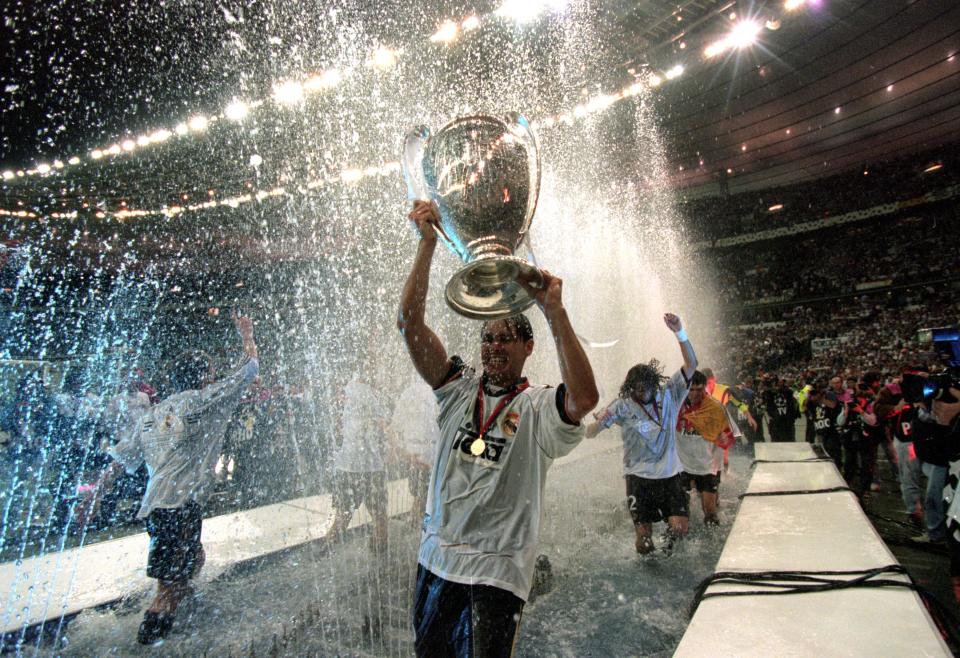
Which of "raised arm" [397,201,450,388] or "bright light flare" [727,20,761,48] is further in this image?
"bright light flare" [727,20,761,48]

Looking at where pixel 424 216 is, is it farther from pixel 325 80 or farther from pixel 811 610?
pixel 325 80

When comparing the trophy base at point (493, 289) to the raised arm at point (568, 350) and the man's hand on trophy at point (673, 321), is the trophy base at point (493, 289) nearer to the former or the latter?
the raised arm at point (568, 350)

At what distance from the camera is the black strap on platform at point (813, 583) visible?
175cm

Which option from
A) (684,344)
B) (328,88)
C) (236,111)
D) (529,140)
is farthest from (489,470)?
(236,111)

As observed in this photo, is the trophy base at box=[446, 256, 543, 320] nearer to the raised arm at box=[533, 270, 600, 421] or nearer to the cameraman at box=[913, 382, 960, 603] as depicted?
the raised arm at box=[533, 270, 600, 421]

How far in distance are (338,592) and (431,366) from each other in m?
2.52

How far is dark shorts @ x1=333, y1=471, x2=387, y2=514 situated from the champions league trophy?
3.34 m

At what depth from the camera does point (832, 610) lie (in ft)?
5.33

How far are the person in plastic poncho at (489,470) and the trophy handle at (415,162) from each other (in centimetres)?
16

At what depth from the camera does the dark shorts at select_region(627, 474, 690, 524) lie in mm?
4551

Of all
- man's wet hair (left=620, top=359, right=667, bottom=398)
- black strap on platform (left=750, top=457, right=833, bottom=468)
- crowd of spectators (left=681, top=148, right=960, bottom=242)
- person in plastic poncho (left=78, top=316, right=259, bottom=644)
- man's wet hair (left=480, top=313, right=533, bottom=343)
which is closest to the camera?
man's wet hair (left=480, top=313, right=533, bottom=343)

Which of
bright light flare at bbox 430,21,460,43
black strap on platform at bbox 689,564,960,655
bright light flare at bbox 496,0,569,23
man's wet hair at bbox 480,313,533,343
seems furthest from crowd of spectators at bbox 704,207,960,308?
man's wet hair at bbox 480,313,533,343

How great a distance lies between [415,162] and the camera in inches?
77.2

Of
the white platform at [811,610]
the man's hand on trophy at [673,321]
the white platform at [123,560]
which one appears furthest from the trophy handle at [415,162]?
the white platform at [123,560]
